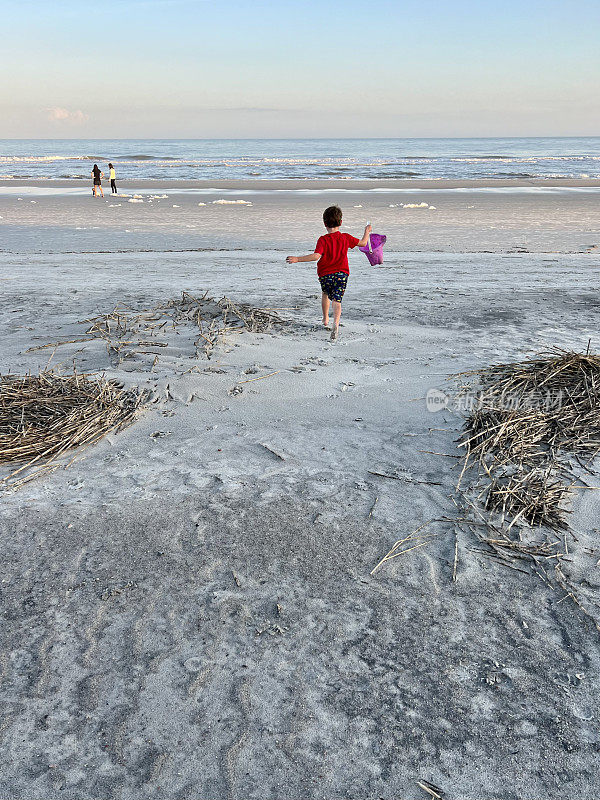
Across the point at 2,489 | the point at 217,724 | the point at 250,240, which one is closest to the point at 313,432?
the point at 2,489

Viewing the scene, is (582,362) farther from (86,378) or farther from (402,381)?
(86,378)

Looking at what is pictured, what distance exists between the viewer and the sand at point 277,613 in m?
1.92

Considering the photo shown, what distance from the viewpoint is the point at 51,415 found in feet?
13.8

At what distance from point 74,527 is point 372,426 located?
6.68ft

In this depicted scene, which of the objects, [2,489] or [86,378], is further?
[86,378]

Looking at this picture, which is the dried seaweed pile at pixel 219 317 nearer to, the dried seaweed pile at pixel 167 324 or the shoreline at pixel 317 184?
the dried seaweed pile at pixel 167 324

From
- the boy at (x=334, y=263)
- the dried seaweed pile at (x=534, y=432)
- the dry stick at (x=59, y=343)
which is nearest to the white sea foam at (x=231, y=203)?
the boy at (x=334, y=263)

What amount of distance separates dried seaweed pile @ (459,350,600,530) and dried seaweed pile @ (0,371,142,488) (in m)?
2.40

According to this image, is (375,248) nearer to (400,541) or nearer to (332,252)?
(332,252)

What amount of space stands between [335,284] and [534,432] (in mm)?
2974

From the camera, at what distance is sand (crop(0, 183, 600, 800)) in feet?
6.29

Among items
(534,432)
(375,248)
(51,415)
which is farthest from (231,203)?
(534,432)

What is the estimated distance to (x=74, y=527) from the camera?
3090 mm

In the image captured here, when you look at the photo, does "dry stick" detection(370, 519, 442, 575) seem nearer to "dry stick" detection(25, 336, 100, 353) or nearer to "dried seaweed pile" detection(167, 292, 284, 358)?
"dried seaweed pile" detection(167, 292, 284, 358)
